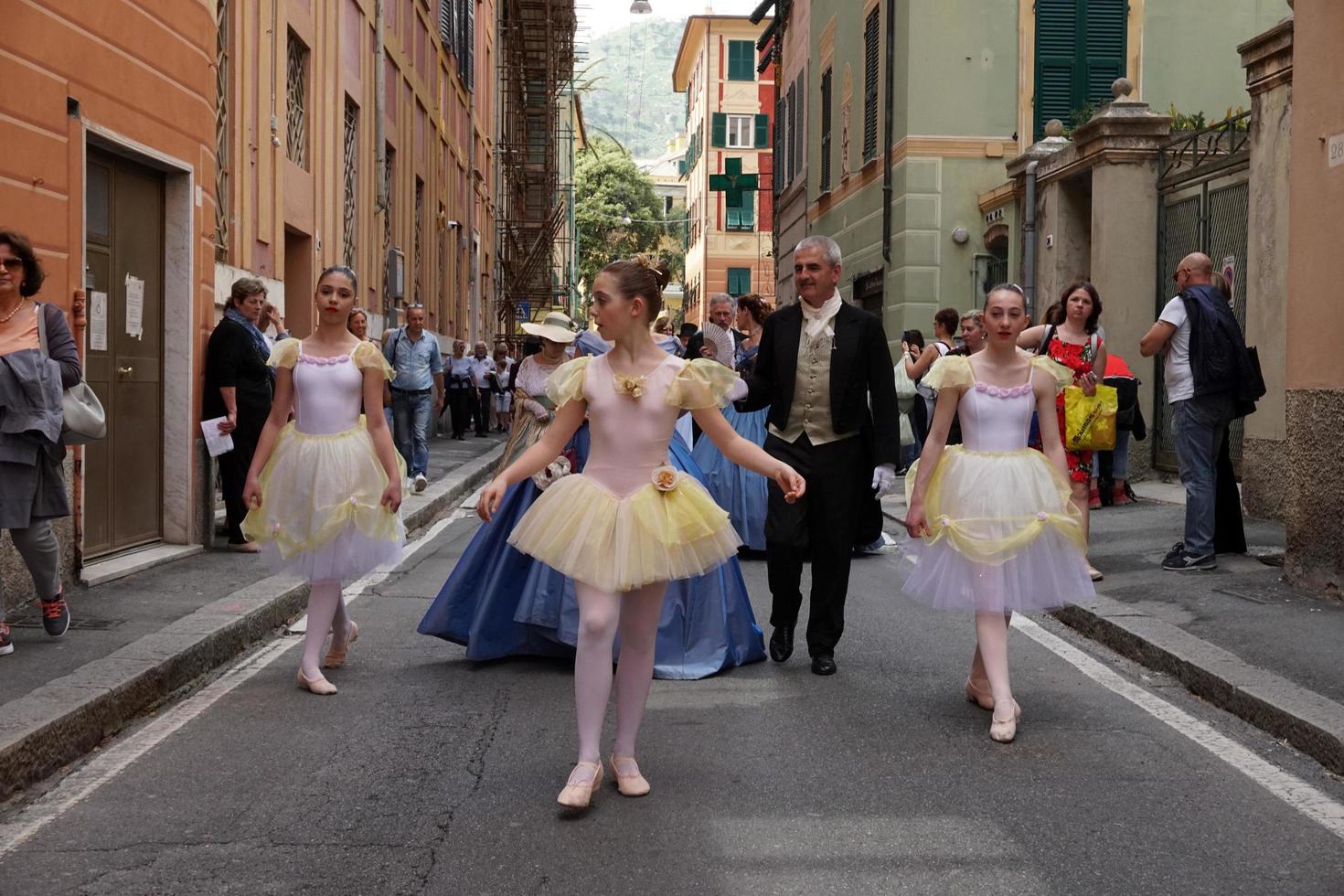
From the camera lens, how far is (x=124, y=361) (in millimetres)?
9984

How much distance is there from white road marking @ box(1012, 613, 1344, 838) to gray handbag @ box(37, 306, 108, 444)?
4.66 meters

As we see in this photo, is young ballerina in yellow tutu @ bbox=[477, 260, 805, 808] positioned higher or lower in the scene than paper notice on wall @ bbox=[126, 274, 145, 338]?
lower

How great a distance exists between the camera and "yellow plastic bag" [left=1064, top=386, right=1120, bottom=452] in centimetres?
962

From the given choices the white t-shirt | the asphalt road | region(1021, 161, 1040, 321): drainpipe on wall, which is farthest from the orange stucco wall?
region(1021, 161, 1040, 321): drainpipe on wall

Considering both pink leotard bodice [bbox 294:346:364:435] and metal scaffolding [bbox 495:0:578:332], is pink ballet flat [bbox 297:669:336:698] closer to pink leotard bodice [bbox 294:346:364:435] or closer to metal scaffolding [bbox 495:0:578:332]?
pink leotard bodice [bbox 294:346:364:435]

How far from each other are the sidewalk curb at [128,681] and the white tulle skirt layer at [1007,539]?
3.14m

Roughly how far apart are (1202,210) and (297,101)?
32.6 feet

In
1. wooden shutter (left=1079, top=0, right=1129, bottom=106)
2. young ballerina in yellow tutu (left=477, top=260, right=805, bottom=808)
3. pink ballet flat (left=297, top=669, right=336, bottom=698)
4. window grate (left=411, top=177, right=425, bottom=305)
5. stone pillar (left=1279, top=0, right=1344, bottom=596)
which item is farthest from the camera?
window grate (left=411, top=177, right=425, bottom=305)

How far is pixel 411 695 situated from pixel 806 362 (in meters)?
2.26

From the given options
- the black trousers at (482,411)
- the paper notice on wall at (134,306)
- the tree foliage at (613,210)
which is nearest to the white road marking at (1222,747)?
the paper notice on wall at (134,306)

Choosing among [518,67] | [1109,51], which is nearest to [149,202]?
[1109,51]

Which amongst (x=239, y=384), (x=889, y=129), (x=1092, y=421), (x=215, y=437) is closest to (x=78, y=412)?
(x=215, y=437)

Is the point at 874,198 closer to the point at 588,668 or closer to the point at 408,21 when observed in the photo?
the point at 408,21

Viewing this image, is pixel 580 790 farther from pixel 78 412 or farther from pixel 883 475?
pixel 78 412
